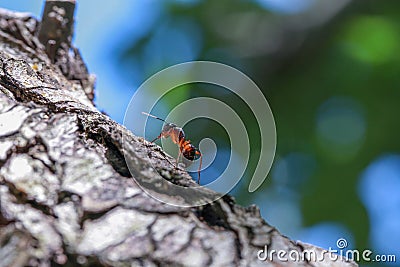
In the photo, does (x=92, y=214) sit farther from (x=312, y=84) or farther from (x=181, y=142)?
(x=312, y=84)

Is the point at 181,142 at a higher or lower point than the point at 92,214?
higher

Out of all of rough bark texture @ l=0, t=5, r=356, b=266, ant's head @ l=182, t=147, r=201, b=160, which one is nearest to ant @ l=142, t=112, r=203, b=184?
ant's head @ l=182, t=147, r=201, b=160

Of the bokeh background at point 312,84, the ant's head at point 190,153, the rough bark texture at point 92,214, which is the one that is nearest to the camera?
the rough bark texture at point 92,214

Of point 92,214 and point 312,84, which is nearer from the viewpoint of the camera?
point 92,214

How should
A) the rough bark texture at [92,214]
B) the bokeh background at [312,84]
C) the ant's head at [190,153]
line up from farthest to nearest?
the bokeh background at [312,84], the ant's head at [190,153], the rough bark texture at [92,214]

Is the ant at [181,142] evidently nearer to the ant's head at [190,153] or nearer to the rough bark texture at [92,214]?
the ant's head at [190,153]

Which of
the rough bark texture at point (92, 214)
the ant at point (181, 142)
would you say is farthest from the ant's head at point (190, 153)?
the rough bark texture at point (92, 214)

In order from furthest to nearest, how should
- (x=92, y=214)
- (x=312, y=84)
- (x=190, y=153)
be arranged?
(x=312, y=84) → (x=190, y=153) → (x=92, y=214)

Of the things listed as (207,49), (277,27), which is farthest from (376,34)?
(207,49)

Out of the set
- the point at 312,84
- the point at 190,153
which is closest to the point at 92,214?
the point at 190,153

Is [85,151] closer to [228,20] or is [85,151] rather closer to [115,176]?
[115,176]
